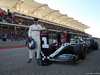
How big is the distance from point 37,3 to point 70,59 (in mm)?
35408

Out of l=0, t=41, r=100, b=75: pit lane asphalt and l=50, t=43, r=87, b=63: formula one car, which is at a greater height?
l=50, t=43, r=87, b=63: formula one car

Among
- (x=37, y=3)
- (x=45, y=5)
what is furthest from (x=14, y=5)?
(x=45, y=5)

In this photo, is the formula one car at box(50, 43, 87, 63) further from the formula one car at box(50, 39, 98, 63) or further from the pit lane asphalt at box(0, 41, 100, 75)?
the pit lane asphalt at box(0, 41, 100, 75)

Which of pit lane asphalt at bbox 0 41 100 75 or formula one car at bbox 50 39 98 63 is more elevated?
formula one car at bbox 50 39 98 63

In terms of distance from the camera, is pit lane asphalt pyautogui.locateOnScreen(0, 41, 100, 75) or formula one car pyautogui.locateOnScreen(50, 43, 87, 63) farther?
formula one car pyautogui.locateOnScreen(50, 43, 87, 63)

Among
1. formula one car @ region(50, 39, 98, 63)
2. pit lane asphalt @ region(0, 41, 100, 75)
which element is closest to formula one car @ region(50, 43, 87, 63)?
formula one car @ region(50, 39, 98, 63)

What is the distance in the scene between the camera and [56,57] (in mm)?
3762

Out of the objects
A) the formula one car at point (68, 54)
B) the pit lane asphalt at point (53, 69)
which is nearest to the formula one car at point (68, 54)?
the formula one car at point (68, 54)

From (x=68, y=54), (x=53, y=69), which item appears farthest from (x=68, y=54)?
(x=53, y=69)

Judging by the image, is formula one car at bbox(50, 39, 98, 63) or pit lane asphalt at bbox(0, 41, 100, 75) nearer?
pit lane asphalt at bbox(0, 41, 100, 75)

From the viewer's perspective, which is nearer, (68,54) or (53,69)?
(53,69)

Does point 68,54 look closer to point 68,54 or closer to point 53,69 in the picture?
point 68,54

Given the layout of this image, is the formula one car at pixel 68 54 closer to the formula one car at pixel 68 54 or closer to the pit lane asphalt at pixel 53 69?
the formula one car at pixel 68 54

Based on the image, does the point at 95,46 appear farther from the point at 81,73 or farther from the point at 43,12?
the point at 43,12
